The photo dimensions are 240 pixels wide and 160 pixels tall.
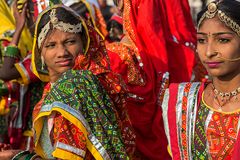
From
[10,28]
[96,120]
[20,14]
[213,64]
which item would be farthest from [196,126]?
[10,28]

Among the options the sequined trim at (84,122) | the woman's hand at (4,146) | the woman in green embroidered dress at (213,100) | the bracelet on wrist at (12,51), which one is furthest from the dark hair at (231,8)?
the woman's hand at (4,146)

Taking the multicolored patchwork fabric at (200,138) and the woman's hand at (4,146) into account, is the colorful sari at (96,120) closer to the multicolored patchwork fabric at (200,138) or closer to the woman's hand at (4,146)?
the multicolored patchwork fabric at (200,138)

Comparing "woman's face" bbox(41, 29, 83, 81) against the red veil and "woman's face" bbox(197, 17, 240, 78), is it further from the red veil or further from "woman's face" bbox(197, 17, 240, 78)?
"woman's face" bbox(197, 17, 240, 78)

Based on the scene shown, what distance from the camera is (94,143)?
3453mm

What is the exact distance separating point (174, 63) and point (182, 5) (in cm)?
49

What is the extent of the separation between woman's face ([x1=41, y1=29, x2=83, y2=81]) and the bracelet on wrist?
1.25 m

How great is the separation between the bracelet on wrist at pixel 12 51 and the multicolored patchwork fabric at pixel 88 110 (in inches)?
67.0

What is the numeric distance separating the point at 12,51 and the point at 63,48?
1.39 m

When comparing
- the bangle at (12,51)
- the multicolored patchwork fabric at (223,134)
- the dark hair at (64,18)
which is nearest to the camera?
the multicolored patchwork fabric at (223,134)

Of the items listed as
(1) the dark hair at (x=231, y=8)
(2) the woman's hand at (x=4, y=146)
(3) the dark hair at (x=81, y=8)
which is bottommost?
(2) the woman's hand at (x=4, y=146)

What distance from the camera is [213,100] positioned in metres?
3.45

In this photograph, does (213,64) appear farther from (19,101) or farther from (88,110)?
(19,101)

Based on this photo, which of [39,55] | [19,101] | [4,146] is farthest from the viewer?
[4,146]

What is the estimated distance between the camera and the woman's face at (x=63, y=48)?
3.90m
